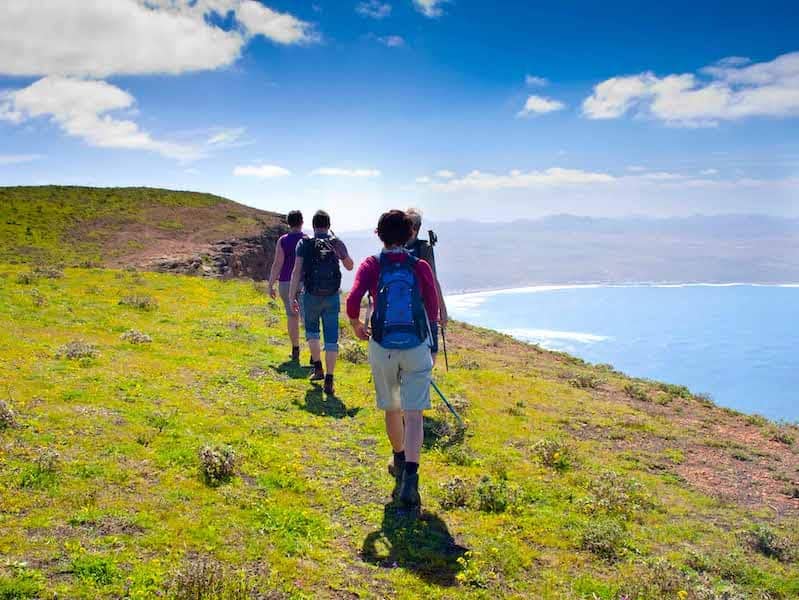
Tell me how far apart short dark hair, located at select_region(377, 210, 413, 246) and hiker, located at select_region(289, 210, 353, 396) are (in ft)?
12.1

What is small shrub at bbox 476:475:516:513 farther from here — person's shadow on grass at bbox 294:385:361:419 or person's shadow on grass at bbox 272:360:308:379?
person's shadow on grass at bbox 272:360:308:379

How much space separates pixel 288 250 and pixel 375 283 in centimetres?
648

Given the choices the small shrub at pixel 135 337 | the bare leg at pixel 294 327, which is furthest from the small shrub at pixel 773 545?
the small shrub at pixel 135 337

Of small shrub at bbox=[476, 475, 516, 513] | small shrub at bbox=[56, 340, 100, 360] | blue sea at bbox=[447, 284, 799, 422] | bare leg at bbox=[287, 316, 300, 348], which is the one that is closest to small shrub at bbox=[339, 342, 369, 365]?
bare leg at bbox=[287, 316, 300, 348]

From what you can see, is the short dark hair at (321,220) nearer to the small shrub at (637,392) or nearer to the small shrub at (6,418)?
the small shrub at (6,418)

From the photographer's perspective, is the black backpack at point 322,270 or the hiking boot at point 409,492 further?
the black backpack at point 322,270

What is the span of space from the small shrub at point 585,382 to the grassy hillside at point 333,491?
4013 mm

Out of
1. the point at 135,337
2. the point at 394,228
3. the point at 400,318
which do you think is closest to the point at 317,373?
the point at 135,337

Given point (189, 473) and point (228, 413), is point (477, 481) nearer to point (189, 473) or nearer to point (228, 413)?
point (189, 473)

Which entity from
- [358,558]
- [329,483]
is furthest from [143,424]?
[358,558]

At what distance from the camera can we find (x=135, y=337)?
14.4 meters

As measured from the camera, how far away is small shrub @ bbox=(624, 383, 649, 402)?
17562mm

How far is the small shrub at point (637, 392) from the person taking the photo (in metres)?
17.6

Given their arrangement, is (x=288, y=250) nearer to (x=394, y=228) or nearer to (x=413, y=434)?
(x=394, y=228)
